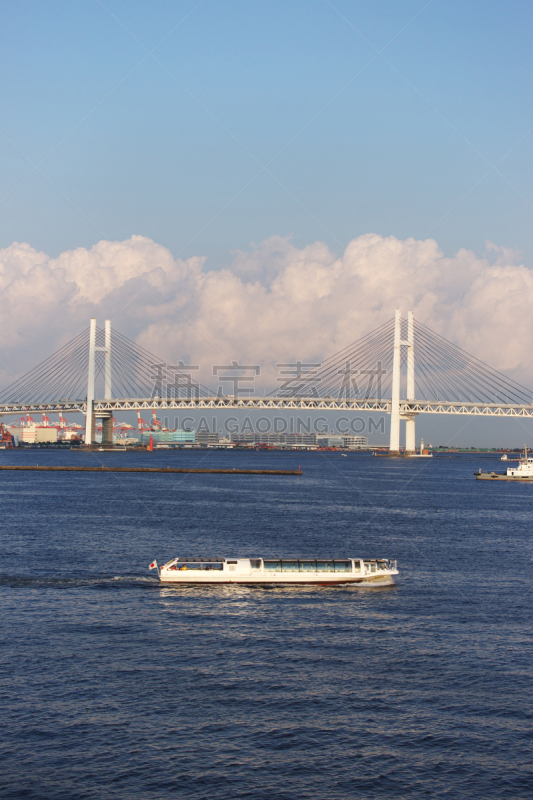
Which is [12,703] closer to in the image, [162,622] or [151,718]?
[151,718]

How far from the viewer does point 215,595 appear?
98.9 ft

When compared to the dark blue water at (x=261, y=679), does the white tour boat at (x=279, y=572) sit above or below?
above

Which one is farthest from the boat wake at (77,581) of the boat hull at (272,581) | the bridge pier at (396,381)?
the bridge pier at (396,381)

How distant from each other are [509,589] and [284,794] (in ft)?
66.9

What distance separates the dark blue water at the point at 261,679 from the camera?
15406mm

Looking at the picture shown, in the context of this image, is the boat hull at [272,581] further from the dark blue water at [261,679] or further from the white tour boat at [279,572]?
the dark blue water at [261,679]

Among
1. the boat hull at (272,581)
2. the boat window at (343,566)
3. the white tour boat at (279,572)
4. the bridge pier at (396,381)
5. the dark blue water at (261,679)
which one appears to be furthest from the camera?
the bridge pier at (396,381)

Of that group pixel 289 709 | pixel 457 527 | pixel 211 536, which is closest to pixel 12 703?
pixel 289 709

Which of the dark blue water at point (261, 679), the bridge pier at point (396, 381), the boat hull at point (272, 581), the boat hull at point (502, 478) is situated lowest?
the dark blue water at point (261, 679)

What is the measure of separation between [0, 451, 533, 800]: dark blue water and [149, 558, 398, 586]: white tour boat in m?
0.83

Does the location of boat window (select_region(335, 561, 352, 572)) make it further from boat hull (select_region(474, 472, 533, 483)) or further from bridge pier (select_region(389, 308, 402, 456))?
bridge pier (select_region(389, 308, 402, 456))

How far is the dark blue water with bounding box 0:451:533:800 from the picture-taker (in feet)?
50.5

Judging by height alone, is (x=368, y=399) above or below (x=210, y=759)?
above

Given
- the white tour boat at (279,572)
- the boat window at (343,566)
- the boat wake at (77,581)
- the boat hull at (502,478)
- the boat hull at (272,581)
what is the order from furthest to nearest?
the boat hull at (502,478)
the boat window at (343,566)
the white tour boat at (279,572)
the boat hull at (272,581)
the boat wake at (77,581)
